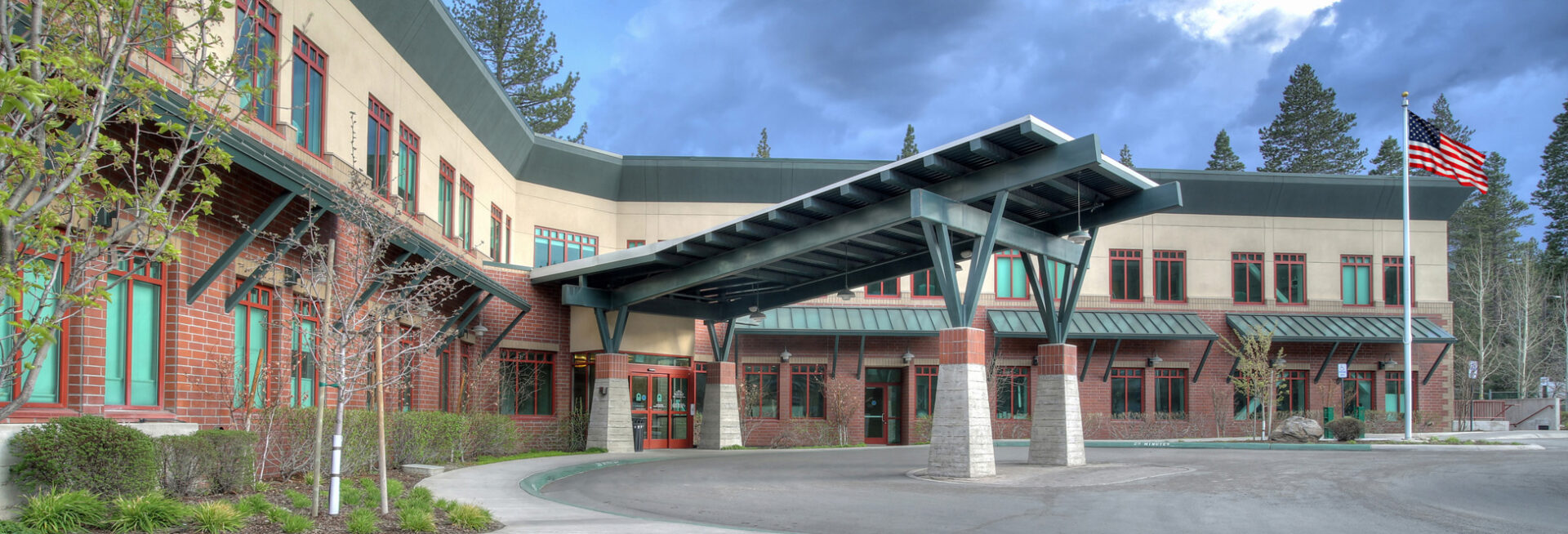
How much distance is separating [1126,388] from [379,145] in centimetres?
2599

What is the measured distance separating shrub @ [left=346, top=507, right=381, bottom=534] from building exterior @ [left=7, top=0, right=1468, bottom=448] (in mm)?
13116

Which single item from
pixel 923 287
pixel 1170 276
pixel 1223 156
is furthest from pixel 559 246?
pixel 1223 156

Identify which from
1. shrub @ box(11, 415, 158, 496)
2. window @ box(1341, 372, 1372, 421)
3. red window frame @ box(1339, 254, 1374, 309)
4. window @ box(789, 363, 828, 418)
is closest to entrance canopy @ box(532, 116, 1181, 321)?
window @ box(789, 363, 828, 418)

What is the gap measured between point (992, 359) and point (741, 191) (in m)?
10.0

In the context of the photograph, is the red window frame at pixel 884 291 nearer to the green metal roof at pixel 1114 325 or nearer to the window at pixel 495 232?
the green metal roof at pixel 1114 325

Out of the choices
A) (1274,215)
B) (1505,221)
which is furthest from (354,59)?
(1505,221)

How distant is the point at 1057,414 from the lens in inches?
846

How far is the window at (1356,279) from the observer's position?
3828cm

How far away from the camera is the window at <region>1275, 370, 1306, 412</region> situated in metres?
37.4

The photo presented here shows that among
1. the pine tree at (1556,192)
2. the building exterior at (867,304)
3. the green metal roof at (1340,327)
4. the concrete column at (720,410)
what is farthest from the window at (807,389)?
the pine tree at (1556,192)

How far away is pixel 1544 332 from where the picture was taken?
180 ft

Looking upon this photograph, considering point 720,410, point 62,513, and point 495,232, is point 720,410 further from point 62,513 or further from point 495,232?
point 62,513

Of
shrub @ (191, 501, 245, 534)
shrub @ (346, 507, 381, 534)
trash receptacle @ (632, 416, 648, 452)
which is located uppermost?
shrub @ (191, 501, 245, 534)

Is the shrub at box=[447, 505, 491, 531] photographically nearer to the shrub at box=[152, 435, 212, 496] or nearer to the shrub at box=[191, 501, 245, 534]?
the shrub at box=[191, 501, 245, 534]
